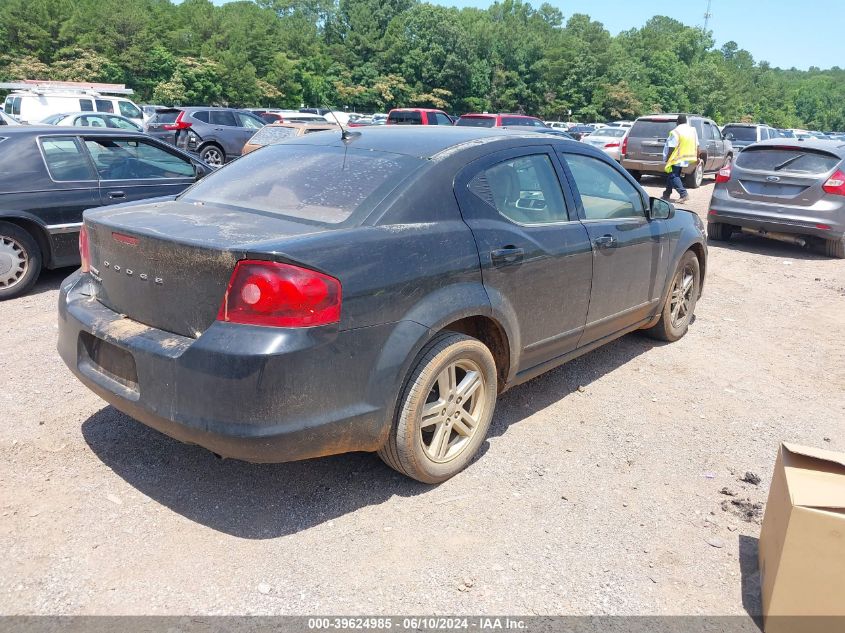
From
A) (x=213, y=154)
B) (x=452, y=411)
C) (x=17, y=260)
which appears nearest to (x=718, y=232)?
(x=452, y=411)

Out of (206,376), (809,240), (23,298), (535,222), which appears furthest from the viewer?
(809,240)

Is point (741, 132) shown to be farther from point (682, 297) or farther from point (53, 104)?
point (53, 104)

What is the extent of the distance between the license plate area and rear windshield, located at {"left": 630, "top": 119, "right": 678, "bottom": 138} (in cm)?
1611

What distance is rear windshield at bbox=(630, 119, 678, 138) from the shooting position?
16797 millimetres

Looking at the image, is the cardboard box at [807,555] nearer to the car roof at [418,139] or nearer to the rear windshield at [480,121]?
the car roof at [418,139]

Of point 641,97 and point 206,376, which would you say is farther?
point 641,97

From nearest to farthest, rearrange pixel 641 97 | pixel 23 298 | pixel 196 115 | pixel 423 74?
1. pixel 23 298
2. pixel 196 115
3. pixel 423 74
4. pixel 641 97

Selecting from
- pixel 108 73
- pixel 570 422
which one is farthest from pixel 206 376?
pixel 108 73

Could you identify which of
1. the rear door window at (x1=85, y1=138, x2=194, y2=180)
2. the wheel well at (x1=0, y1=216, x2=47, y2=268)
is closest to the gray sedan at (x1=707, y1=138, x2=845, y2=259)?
the rear door window at (x1=85, y1=138, x2=194, y2=180)

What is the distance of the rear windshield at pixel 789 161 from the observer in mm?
9227

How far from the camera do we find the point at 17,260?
6289 mm

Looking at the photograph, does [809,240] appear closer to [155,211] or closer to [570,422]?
[570,422]

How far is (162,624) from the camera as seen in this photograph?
2.43 metres

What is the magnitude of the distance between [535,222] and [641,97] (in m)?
86.5
